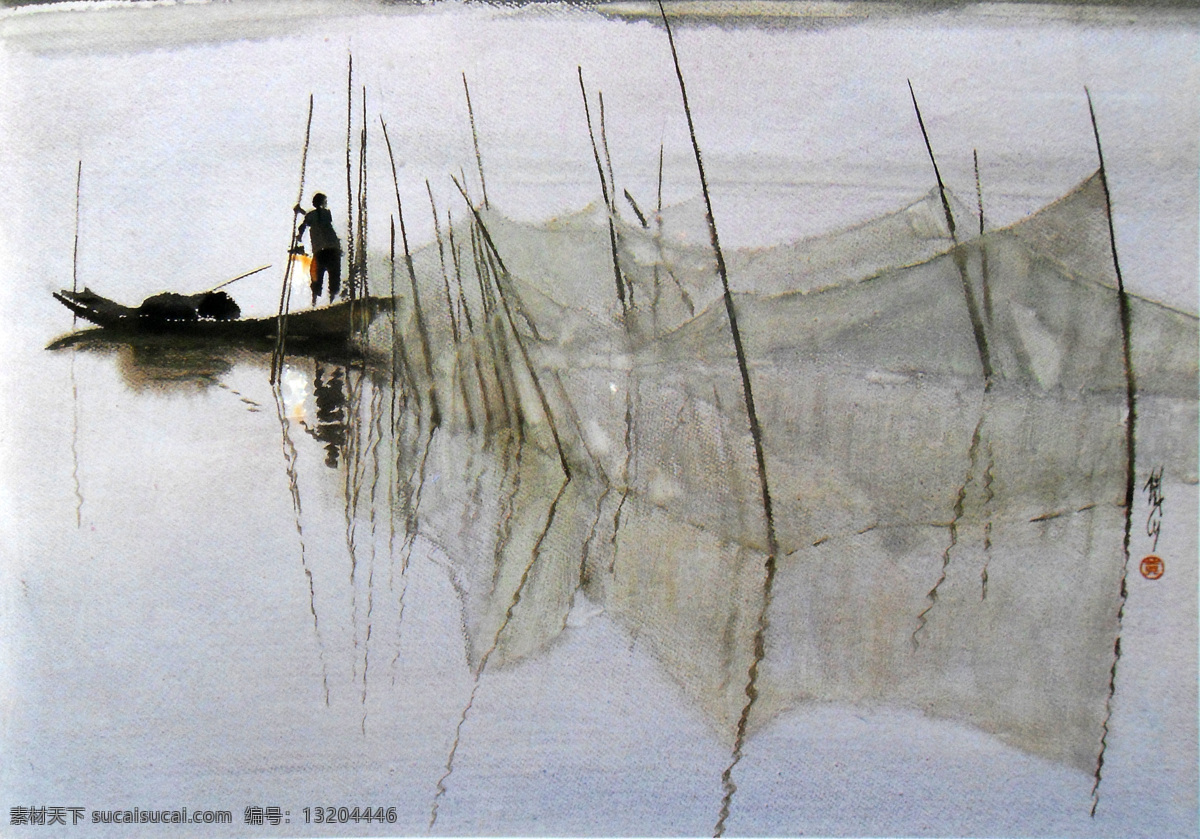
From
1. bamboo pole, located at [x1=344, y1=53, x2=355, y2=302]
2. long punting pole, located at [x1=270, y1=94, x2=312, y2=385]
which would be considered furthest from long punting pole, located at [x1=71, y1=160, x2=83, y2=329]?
bamboo pole, located at [x1=344, y1=53, x2=355, y2=302]

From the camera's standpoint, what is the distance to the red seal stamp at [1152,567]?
1338 millimetres

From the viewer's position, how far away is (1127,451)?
4.41 ft

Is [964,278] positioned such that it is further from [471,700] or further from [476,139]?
[471,700]

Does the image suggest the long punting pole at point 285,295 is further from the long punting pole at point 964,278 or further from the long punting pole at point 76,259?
the long punting pole at point 964,278

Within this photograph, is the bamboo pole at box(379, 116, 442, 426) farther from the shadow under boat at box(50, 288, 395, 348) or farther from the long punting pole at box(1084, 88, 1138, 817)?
the long punting pole at box(1084, 88, 1138, 817)

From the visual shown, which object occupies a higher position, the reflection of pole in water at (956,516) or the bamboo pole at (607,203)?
the bamboo pole at (607,203)

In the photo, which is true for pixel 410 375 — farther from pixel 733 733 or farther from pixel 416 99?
pixel 733 733

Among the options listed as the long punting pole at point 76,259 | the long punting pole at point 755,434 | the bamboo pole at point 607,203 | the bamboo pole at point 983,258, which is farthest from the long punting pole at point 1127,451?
the long punting pole at point 76,259

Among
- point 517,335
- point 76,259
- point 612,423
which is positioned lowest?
point 612,423

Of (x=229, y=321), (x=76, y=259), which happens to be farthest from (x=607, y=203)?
(x=76, y=259)

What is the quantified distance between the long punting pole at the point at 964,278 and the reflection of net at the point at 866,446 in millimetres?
14

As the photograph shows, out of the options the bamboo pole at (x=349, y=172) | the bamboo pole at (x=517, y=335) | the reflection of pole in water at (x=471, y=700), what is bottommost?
the reflection of pole in water at (x=471, y=700)

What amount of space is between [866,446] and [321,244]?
1082 mm
